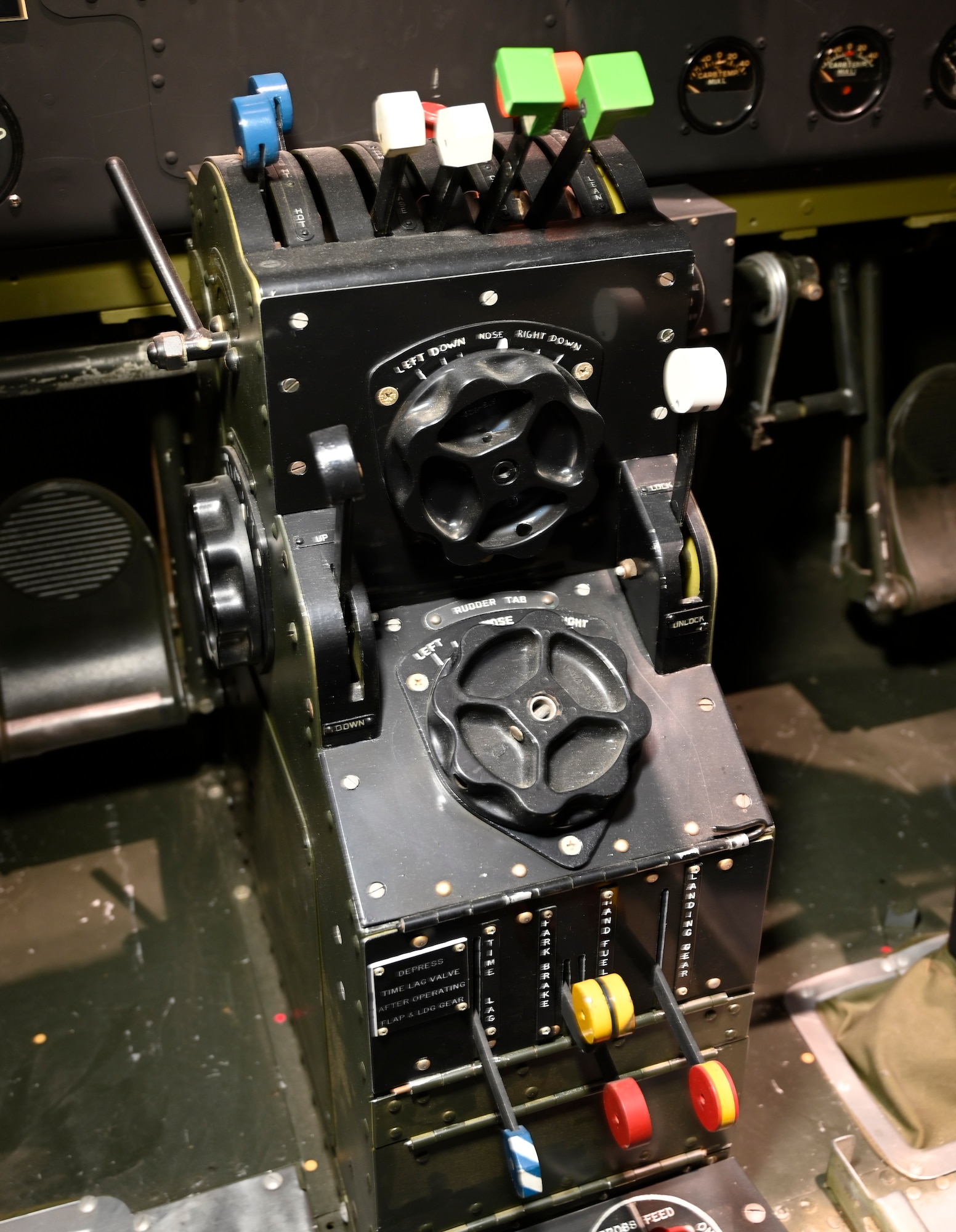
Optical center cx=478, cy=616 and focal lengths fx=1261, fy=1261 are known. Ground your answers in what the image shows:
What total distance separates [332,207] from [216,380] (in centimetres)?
41

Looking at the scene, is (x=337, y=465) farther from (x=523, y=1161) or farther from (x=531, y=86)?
(x=523, y=1161)

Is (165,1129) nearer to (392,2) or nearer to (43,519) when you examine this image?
(43,519)

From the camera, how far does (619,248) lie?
1597mm

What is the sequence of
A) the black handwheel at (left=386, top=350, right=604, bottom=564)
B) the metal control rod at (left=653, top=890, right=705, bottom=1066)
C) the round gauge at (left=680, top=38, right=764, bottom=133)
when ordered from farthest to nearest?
the round gauge at (left=680, top=38, right=764, bottom=133), the metal control rod at (left=653, top=890, right=705, bottom=1066), the black handwheel at (left=386, top=350, right=604, bottom=564)

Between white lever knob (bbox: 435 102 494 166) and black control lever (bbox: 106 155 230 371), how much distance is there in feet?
1.31

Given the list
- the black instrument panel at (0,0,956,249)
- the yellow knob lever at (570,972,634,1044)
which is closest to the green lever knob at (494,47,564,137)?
the black instrument panel at (0,0,956,249)

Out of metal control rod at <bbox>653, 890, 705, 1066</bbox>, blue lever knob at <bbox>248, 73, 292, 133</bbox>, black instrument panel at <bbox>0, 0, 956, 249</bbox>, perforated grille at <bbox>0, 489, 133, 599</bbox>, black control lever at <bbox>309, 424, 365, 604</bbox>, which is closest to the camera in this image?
black control lever at <bbox>309, 424, 365, 604</bbox>

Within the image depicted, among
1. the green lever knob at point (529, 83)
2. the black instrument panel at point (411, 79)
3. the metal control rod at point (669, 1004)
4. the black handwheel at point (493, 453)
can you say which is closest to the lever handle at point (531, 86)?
the green lever knob at point (529, 83)

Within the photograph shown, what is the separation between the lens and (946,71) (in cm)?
238

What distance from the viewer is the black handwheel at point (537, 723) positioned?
61.2 inches

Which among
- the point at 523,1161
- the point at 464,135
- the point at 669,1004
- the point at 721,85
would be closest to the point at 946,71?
the point at 721,85

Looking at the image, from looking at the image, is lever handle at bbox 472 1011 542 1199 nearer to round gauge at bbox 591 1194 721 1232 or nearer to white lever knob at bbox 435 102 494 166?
round gauge at bbox 591 1194 721 1232

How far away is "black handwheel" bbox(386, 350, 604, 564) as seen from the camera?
1.53 meters

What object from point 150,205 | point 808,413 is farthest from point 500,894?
point 808,413
